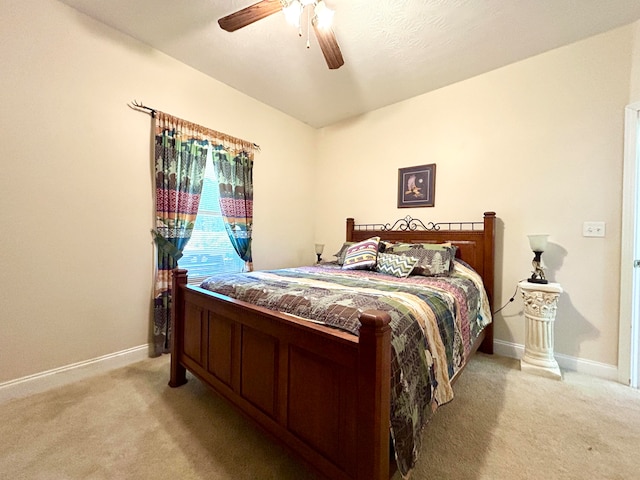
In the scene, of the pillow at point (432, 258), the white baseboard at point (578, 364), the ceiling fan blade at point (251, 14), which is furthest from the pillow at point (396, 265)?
the ceiling fan blade at point (251, 14)

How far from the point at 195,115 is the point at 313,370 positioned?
2734 mm

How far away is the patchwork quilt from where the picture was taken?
0.99 metres

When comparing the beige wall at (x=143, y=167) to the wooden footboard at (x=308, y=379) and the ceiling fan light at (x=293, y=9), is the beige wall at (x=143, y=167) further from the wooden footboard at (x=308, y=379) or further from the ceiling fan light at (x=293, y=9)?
the ceiling fan light at (x=293, y=9)

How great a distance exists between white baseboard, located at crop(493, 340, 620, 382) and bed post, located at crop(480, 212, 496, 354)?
0.50 feet

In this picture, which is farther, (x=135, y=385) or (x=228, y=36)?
(x=228, y=36)

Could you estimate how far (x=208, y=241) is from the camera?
2883mm

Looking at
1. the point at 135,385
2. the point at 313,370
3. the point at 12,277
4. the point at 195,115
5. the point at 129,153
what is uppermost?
the point at 195,115

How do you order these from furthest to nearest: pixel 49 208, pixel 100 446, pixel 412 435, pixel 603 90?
pixel 603 90
pixel 49 208
pixel 100 446
pixel 412 435

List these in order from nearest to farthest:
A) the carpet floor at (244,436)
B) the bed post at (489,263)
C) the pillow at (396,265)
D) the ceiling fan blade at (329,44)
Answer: the carpet floor at (244,436) < the ceiling fan blade at (329,44) < the pillow at (396,265) < the bed post at (489,263)

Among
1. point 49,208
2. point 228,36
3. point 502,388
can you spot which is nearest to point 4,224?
point 49,208

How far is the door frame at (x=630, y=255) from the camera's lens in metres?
2.03

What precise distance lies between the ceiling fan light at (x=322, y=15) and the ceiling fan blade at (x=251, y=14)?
0.77 feet

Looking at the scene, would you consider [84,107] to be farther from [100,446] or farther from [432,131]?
[432,131]

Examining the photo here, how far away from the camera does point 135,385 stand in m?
1.92
